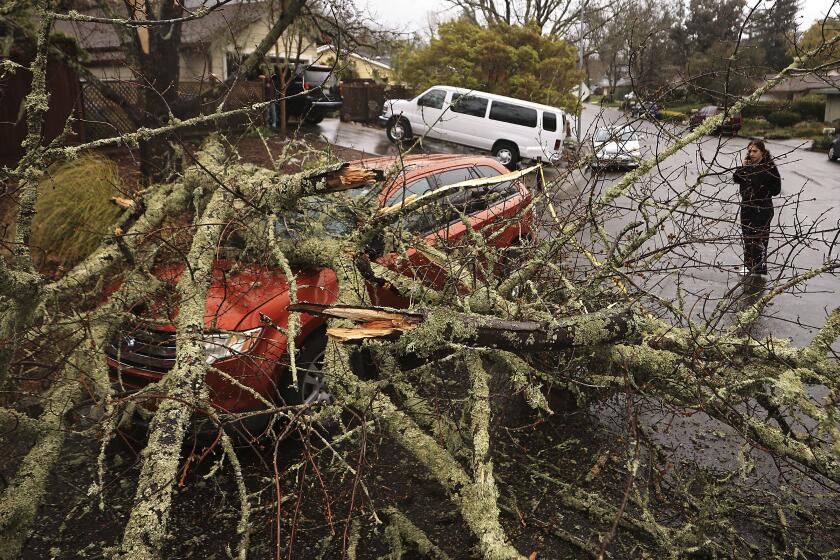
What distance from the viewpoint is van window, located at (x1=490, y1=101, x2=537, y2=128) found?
17.1 metres

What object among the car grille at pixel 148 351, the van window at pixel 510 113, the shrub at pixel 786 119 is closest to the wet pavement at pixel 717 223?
the van window at pixel 510 113

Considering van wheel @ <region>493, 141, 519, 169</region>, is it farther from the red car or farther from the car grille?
the car grille

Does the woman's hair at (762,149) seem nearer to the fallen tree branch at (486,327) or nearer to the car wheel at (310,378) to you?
the fallen tree branch at (486,327)

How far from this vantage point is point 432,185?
5996mm

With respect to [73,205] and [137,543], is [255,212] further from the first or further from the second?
[73,205]

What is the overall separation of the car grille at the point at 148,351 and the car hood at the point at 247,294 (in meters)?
0.10

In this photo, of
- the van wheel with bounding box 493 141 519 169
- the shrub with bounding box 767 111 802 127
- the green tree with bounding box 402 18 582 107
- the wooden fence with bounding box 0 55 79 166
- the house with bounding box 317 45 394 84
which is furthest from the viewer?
the shrub with bounding box 767 111 802 127

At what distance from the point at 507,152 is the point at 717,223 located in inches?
454

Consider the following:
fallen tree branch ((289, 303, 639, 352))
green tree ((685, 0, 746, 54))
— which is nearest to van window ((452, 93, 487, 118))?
fallen tree branch ((289, 303, 639, 352))

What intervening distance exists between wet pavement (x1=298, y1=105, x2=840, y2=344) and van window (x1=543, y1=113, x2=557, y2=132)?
1155mm

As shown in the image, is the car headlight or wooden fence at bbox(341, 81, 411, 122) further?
wooden fence at bbox(341, 81, 411, 122)

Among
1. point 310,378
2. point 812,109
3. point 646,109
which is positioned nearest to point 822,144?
point 812,109

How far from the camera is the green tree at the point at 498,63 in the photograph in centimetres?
2136

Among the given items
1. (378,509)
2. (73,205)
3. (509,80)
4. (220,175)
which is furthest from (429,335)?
(509,80)
